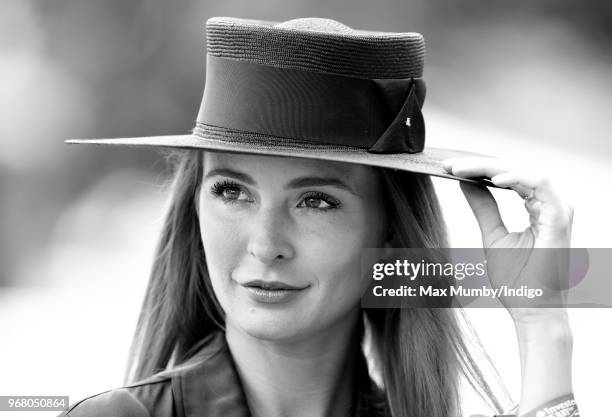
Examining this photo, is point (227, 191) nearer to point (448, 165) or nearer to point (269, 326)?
point (269, 326)

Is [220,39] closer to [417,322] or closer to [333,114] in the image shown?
[333,114]

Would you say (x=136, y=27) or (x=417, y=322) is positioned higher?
(x=136, y=27)

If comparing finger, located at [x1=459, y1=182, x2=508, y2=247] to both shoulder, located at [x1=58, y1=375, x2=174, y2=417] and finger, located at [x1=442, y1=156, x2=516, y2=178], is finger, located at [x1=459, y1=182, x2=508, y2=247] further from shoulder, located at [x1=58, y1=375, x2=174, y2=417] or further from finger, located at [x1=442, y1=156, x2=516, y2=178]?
shoulder, located at [x1=58, y1=375, x2=174, y2=417]

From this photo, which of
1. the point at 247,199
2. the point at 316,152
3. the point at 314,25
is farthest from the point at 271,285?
the point at 314,25

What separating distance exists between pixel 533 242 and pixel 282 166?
67 centimetres

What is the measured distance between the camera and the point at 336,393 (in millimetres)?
2926

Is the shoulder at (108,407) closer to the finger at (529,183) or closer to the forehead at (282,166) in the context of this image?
the forehead at (282,166)

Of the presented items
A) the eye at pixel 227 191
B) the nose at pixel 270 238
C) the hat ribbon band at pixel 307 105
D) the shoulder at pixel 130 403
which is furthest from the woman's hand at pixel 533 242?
the shoulder at pixel 130 403

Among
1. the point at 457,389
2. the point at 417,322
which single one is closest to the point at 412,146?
the point at 417,322

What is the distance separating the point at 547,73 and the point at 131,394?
705 cm

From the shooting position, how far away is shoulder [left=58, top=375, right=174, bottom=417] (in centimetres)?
256

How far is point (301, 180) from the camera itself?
261 cm

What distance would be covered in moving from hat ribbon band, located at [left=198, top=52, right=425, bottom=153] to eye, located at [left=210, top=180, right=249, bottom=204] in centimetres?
17

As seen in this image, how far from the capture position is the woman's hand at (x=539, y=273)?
8.29 ft
